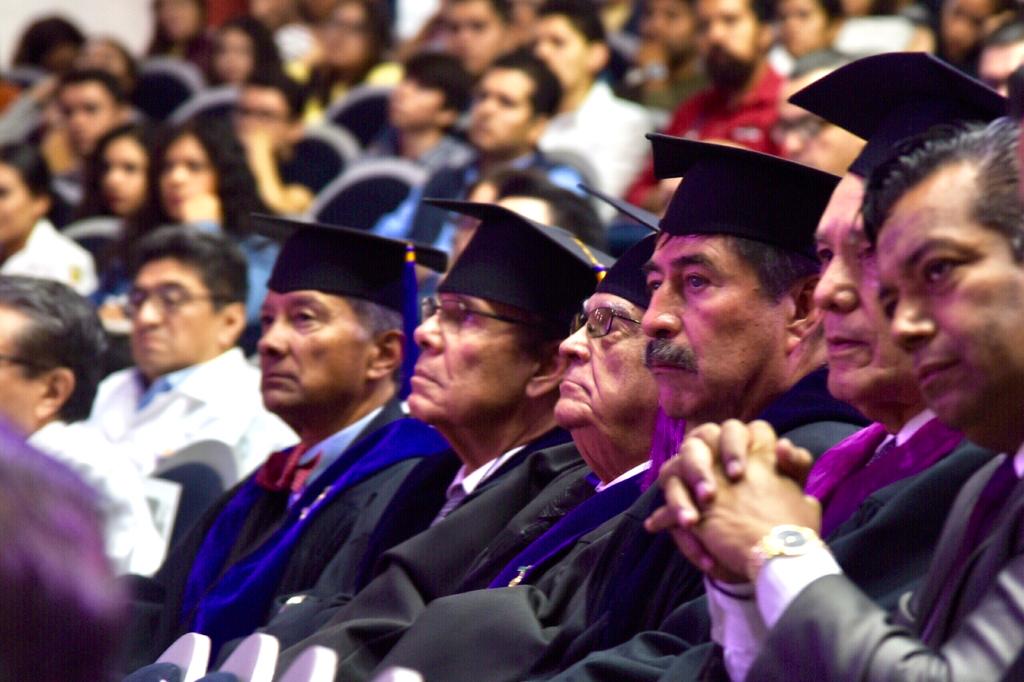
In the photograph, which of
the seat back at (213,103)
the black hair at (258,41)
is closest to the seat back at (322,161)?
the seat back at (213,103)

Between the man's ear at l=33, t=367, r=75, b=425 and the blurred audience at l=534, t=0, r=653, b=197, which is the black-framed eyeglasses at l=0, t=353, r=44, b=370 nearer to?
the man's ear at l=33, t=367, r=75, b=425

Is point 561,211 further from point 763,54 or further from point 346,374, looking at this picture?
point 763,54

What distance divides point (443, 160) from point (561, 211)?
2.77 metres

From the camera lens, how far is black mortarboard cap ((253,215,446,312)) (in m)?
4.58

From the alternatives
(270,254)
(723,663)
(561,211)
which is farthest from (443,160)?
(723,663)

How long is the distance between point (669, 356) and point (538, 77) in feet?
14.1

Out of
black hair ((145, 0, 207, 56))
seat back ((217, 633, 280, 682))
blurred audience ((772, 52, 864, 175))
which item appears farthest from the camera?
black hair ((145, 0, 207, 56))

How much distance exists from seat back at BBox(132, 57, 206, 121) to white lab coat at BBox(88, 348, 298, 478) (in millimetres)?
5167

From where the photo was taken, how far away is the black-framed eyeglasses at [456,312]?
3951 millimetres

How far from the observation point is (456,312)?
4.00 metres

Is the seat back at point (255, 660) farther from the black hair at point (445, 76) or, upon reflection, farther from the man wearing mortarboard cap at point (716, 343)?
the black hair at point (445, 76)

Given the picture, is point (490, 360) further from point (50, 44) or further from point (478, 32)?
point (50, 44)

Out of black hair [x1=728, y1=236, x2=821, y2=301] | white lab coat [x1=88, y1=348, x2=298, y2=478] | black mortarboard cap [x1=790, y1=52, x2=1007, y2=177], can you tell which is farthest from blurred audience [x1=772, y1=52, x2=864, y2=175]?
black mortarboard cap [x1=790, y1=52, x2=1007, y2=177]

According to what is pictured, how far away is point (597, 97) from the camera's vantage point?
7.69m
